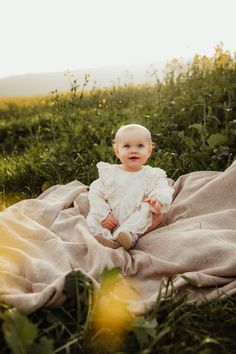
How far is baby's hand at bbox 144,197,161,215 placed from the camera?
3.05m

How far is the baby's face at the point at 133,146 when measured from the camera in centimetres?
316

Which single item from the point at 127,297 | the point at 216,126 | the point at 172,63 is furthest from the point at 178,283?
the point at 172,63

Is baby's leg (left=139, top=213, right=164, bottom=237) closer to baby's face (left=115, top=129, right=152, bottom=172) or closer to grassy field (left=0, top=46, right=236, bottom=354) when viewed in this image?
baby's face (left=115, top=129, right=152, bottom=172)

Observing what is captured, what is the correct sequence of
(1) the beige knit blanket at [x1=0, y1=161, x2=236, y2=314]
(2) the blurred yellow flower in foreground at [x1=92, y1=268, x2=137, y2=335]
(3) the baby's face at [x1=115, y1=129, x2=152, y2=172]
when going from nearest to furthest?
(2) the blurred yellow flower in foreground at [x1=92, y1=268, x2=137, y2=335], (1) the beige knit blanket at [x1=0, y1=161, x2=236, y2=314], (3) the baby's face at [x1=115, y1=129, x2=152, y2=172]

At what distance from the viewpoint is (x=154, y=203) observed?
305 centimetres

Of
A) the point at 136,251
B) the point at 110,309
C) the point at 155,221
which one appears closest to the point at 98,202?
the point at 155,221

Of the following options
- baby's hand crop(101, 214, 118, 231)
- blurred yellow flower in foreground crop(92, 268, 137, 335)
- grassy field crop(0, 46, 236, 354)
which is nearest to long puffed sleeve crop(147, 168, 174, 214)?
baby's hand crop(101, 214, 118, 231)

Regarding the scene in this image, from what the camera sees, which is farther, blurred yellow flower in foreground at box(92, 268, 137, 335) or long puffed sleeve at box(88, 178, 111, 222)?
long puffed sleeve at box(88, 178, 111, 222)

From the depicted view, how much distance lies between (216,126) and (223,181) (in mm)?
1345

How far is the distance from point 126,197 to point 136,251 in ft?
1.45

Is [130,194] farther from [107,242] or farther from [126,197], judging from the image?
[107,242]

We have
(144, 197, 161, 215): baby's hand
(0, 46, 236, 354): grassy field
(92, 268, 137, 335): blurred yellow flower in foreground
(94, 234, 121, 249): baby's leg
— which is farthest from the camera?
(144, 197, 161, 215): baby's hand

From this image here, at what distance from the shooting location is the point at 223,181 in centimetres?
340

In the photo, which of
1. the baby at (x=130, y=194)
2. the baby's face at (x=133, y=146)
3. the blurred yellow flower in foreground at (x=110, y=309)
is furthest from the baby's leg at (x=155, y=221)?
the blurred yellow flower in foreground at (x=110, y=309)
